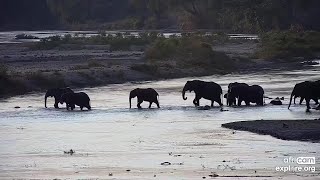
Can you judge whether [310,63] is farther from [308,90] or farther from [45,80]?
[308,90]

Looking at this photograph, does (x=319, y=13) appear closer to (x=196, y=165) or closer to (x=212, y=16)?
(x=212, y=16)

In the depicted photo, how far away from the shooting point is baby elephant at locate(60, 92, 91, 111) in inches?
1244

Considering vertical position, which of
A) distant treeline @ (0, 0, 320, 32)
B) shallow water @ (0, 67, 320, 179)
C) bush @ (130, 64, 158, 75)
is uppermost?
distant treeline @ (0, 0, 320, 32)

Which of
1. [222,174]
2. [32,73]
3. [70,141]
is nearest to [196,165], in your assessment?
[222,174]

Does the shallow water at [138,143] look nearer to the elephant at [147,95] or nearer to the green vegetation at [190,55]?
the elephant at [147,95]

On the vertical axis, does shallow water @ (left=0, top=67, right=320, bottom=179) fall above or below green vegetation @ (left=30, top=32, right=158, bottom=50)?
below

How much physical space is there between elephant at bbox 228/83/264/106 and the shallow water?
0.48 meters

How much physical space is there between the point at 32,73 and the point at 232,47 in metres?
30.3

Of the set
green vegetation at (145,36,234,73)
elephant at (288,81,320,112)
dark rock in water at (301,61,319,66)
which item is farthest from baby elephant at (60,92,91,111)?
dark rock in water at (301,61,319,66)

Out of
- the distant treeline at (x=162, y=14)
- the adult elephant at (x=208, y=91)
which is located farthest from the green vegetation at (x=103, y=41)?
the adult elephant at (x=208, y=91)

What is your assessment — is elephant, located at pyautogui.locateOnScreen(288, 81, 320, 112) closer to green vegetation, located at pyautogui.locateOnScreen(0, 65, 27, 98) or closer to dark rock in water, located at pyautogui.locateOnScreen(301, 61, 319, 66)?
green vegetation, located at pyautogui.locateOnScreen(0, 65, 27, 98)

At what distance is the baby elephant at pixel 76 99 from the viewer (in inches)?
1244

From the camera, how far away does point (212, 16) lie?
372 feet

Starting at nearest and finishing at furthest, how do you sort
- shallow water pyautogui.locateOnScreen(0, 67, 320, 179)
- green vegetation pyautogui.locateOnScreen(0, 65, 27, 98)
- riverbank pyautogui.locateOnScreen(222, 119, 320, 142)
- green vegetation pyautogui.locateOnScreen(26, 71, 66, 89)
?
shallow water pyautogui.locateOnScreen(0, 67, 320, 179) < riverbank pyautogui.locateOnScreen(222, 119, 320, 142) < green vegetation pyautogui.locateOnScreen(0, 65, 27, 98) < green vegetation pyautogui.locateOnScreen(26, 71, 66, 89)
